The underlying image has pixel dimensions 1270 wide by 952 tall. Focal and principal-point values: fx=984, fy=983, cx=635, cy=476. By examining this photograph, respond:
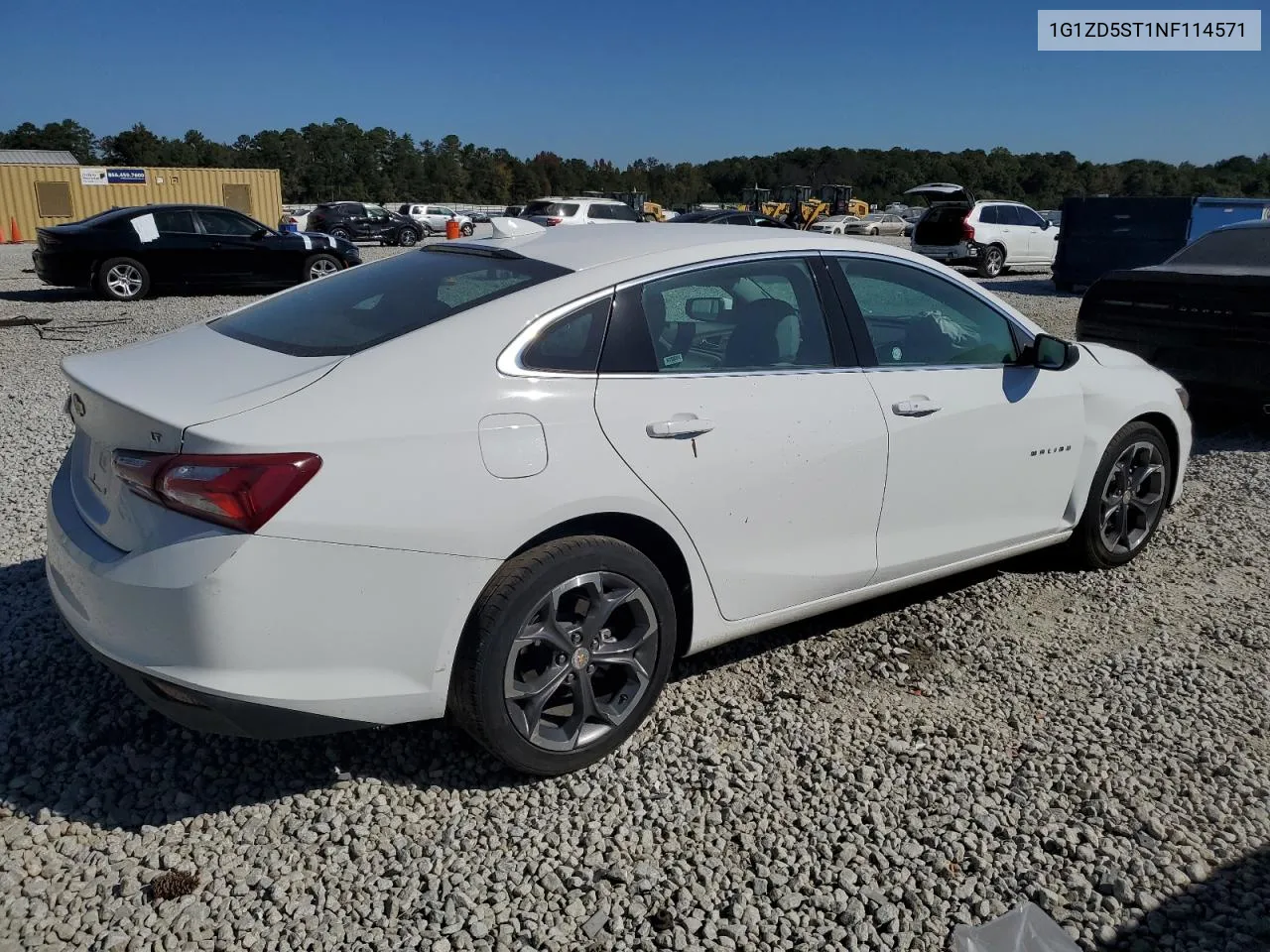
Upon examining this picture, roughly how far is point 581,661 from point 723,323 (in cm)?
125

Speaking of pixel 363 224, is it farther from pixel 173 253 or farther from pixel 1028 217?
pixel 1028 217

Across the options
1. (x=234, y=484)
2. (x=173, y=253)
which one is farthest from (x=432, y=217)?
(x=234, y=484)

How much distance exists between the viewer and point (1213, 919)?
2.43 metres

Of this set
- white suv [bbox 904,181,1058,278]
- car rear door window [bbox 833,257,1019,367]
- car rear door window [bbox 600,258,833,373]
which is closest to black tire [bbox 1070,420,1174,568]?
car rear door window [bbox 833,257,1019,367]

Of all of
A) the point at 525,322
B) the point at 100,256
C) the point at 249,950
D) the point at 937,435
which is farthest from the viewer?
the point at 100,256

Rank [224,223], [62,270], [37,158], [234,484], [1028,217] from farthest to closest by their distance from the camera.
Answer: [37,158], [1028,217], [224,223], [62,270], [234,484]

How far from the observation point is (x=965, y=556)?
390 centimetres

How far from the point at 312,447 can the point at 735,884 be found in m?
1.54

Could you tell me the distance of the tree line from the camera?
2825 inches

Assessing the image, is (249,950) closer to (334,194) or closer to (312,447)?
(312,447)

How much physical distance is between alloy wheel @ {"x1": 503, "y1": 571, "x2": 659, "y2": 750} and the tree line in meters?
65.1

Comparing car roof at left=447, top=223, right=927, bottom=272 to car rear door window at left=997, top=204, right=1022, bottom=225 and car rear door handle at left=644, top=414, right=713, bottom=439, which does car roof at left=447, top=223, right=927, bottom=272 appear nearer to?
car rear door handle at left=644, top=414, right=713, bottom=439

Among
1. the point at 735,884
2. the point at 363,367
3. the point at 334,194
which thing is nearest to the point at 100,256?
the point at 363,367

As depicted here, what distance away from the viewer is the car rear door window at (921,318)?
11.8ft
